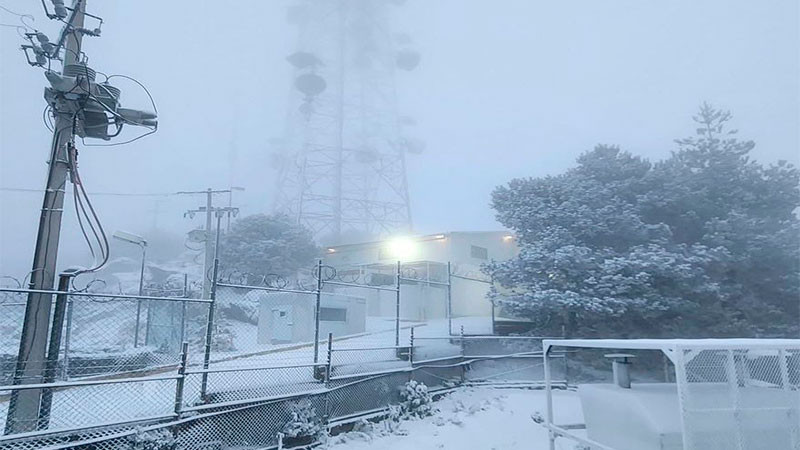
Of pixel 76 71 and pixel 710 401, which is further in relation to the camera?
pixel 76 71

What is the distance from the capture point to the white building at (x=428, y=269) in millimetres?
19812

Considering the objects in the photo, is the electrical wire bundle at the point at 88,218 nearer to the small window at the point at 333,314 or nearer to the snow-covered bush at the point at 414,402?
the snow-covered bush at the point at 414,402

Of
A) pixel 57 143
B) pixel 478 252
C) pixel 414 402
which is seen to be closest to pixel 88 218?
pixel 57 143

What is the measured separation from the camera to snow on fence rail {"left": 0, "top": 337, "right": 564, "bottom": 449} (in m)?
4.94

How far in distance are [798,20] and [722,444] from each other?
403 ft

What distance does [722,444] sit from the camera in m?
4.34

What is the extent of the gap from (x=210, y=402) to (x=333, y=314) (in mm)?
8032

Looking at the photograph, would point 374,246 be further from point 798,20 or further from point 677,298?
point 798,20

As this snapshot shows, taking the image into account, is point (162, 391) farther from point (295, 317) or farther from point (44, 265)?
point (295, 317)

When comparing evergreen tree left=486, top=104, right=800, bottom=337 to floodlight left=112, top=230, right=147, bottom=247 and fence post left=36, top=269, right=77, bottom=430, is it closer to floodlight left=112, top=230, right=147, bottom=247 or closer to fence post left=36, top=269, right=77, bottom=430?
floodlight left=112, top=230, right=147, bottom=247

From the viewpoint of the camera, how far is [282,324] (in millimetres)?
13461

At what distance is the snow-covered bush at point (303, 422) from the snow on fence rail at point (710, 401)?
12.4 ft

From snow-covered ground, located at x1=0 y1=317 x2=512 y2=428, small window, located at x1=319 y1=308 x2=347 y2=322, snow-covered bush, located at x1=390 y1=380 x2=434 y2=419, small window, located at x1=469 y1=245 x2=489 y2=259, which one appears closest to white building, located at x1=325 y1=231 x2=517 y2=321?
small window, located at x1=469 y1=245 x2=489 y2=259

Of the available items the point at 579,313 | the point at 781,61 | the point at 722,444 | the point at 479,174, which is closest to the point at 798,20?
the point at 781,61
